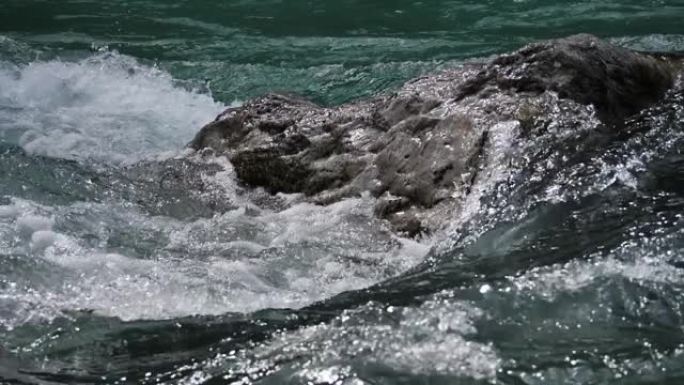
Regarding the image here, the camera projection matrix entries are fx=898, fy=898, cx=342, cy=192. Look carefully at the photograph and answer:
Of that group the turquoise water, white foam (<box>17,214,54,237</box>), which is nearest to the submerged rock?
white foam (<box>17,214,54,237</box>)

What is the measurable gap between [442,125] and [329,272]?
1.25 m

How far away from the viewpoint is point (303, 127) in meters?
5.54

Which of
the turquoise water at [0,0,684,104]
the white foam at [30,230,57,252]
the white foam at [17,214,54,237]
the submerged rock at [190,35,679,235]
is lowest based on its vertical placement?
the white foam at [30,230,57,252]

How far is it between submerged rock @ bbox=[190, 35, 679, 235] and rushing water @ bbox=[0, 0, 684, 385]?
5.3 inches

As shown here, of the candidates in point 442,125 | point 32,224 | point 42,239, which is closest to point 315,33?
point 442,125

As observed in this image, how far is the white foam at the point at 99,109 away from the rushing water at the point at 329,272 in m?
0.04

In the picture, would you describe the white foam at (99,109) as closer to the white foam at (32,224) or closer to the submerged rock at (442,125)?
the submerged rock at (442,125)

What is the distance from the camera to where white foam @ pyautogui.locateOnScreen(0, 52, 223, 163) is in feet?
22.3

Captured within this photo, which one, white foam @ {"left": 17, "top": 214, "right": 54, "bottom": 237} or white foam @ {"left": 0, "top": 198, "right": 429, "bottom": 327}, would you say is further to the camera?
white foam @ {"left": 17, "top": 214, "right": 54, "bottom": 237}

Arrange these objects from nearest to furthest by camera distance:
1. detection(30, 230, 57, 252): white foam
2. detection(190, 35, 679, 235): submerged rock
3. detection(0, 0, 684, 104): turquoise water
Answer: detection(30, 230, 57, 252): white foam
detection(190, 35, 679, 235): submerged rock
detection(0, 0, 684, 104): turquoise water

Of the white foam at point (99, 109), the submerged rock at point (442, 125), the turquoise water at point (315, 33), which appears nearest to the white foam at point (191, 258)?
A: the submerged rock at point (442, 125)

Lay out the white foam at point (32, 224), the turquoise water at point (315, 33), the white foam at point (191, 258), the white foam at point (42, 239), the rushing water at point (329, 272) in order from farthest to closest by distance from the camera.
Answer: the turquoise water at point (315, 33)
the white foam at point (32, 224)
the white foam at point (42, 239)
the white foam at point (191, 258)
the rushing water at point (329, 272)

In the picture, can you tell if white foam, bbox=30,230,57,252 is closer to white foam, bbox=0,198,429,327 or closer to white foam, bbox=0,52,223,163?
white foam, bbox=0,198,429,327

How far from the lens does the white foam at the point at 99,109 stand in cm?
681
